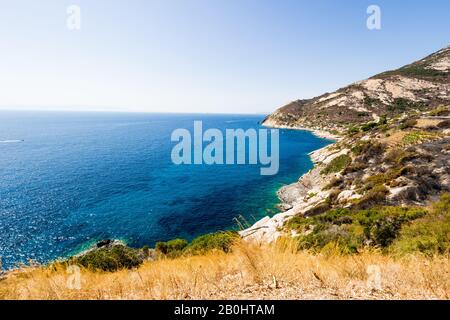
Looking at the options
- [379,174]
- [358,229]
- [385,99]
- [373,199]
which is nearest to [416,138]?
[379,174]

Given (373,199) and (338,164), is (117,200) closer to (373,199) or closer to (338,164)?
(373,199)


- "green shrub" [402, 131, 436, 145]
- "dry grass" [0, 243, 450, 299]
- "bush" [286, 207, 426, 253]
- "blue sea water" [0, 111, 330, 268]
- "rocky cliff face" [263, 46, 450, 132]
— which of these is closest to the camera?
"dry grass" [0, 243, 450, 299]

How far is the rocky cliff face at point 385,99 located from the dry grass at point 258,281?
327 ft

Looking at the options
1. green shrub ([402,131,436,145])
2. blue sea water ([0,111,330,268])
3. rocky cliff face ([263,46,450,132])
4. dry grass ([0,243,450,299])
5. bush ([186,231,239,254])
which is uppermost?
rocky cliff face ([263,46,450,132])

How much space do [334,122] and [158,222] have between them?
325 ft

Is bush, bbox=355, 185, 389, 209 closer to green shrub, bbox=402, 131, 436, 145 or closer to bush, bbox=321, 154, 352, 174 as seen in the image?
green shrub, bbox=402, 131, 436, 145

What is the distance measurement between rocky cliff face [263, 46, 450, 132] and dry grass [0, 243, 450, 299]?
99.5m

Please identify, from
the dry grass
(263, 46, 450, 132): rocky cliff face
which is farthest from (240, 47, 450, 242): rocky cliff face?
(263, 46, 450, 132): rocky cliff face

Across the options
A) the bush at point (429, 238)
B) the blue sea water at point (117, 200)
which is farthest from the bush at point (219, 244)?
the bush at point (429, 238)

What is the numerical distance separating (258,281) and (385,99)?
12941 centimetres

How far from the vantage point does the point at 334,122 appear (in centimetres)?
10469

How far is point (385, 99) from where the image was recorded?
106 metres

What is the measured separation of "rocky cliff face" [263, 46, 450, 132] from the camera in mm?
94938
